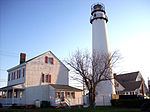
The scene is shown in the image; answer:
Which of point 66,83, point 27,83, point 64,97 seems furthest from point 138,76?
point 27,83

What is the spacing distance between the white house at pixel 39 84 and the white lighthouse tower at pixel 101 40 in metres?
3.77

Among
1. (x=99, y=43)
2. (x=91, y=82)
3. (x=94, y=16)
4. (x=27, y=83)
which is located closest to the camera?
(x=91, y=82)

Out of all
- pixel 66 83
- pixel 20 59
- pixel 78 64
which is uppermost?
pixel 20 59

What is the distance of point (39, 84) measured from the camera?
23766 mm

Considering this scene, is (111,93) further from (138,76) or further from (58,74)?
(138,76)

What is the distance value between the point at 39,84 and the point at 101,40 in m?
12.8

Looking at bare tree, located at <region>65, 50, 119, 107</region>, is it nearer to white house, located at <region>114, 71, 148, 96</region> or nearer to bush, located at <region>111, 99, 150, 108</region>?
bush, located at <region>111, 99, 150, 108</region>

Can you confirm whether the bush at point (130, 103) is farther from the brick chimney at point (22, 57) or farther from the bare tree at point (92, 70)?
the brick chimney at point (22, 57)

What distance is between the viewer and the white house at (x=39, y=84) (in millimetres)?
22125

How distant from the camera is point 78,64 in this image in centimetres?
2067

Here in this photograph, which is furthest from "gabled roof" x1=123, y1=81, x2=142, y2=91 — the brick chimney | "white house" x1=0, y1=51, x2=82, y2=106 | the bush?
the brick chimney

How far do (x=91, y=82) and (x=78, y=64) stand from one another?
2.98 m

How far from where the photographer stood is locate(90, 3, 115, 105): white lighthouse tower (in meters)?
24.8

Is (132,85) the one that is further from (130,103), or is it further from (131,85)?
(130,103)
